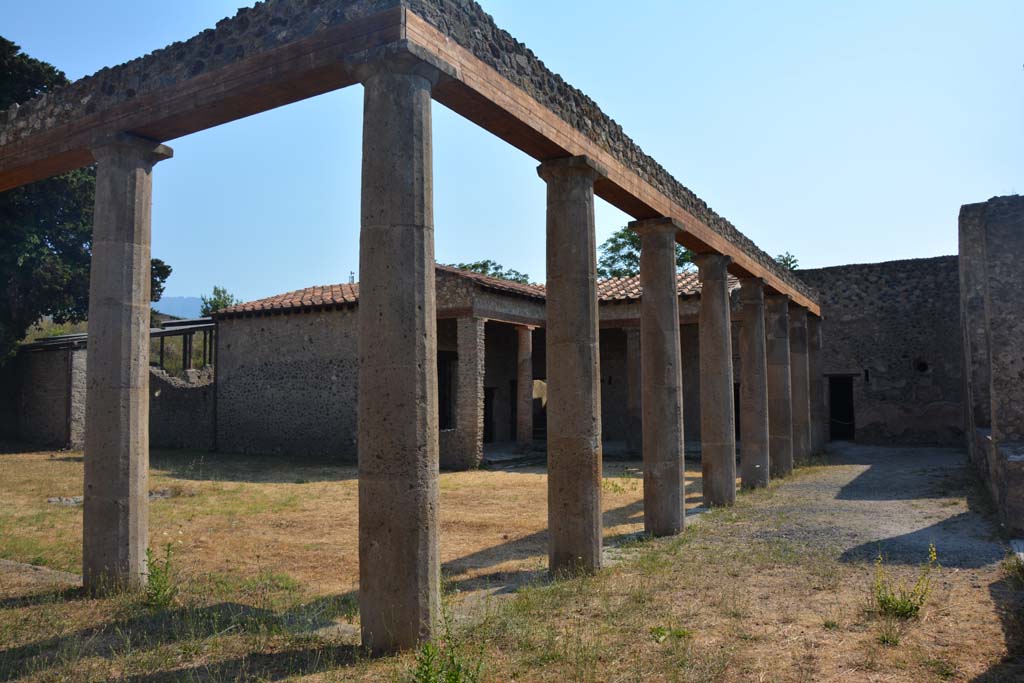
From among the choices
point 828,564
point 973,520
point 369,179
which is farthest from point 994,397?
point 369,179

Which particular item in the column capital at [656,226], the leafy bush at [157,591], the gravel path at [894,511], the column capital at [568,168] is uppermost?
the column capital at [568,168]

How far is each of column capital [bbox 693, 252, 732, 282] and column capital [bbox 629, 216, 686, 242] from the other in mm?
2056

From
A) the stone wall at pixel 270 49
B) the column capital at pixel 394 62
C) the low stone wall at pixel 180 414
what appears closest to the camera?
the column capital at pixel 394 62

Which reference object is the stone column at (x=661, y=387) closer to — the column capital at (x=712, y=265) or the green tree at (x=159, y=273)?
the column capital at (x=712, y=265)

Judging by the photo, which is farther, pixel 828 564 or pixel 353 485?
pixel 353 485

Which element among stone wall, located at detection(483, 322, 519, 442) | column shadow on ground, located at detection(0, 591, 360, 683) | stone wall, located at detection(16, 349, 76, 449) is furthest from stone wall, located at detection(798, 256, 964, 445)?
stone wall, located at detection(16, 349, 76, 449)

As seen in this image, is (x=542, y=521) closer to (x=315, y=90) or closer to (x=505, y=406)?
(x=315, y=90)

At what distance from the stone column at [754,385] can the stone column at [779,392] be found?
186 centimetres

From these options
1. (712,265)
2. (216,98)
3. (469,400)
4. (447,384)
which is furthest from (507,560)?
(447,384)

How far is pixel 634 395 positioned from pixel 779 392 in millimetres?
4880

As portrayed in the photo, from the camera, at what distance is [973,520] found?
9320 mm

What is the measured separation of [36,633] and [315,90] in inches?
166

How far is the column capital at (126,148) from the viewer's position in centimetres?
624

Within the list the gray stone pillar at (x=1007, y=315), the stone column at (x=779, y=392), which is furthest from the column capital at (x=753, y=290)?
the gray stone pillar at (x=1007, y=315)
